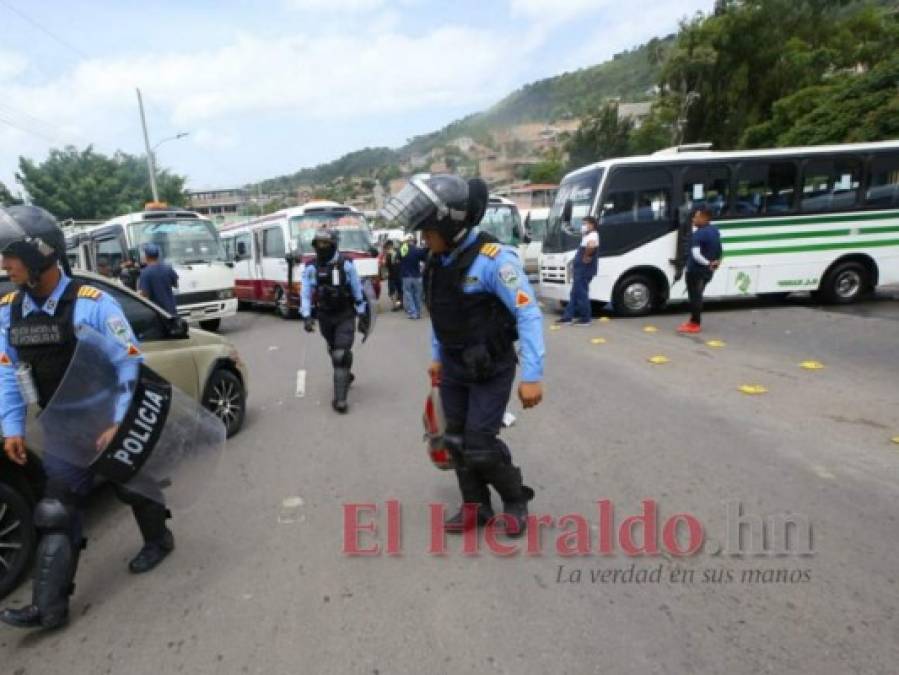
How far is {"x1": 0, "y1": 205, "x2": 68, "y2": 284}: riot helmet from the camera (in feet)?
7.98

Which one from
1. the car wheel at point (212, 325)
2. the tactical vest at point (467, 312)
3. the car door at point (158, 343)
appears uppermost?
the tactical vest at point (467, 312)

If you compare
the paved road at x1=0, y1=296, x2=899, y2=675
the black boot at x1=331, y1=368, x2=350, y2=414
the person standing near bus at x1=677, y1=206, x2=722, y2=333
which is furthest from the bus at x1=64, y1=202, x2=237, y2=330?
the person standing near bus at x1=677, y1=206, x2=722, y2=333

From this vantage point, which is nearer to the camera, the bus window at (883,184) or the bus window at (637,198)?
the bus window at (637,198)

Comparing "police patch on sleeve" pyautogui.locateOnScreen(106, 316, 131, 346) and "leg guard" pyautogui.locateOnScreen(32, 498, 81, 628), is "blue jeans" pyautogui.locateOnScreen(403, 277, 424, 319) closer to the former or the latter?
"police patch on sleeve" pyautogui.locateOnScreen(106, 316, 131, 346)

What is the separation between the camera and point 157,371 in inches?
162

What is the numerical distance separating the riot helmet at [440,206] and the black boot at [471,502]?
4.19ft

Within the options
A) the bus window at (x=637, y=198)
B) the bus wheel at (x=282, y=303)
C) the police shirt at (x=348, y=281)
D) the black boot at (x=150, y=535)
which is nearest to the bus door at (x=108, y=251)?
the bus wheel at (x=282, y=303)

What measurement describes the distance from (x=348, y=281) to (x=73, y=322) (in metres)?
3.16

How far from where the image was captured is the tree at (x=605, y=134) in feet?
158

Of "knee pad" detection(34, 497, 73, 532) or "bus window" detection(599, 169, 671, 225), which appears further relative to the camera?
"bus window" detection(599, 169, 671, 225)

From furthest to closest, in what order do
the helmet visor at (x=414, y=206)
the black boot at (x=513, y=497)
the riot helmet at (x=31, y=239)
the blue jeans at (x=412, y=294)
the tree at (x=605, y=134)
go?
the tree at (x=605, y=134), the blue jeans at (x=412, y=294), the black boot at (x=513, y=497), the helmet visor at (x=414, y=206), the riot helmet at (x=31, y=239)

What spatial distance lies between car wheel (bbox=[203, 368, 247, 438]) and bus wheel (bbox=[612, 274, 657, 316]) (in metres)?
7.00

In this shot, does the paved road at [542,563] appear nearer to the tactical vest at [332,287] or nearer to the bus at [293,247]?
the tactical vest at [332,287]

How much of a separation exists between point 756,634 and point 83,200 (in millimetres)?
41163
